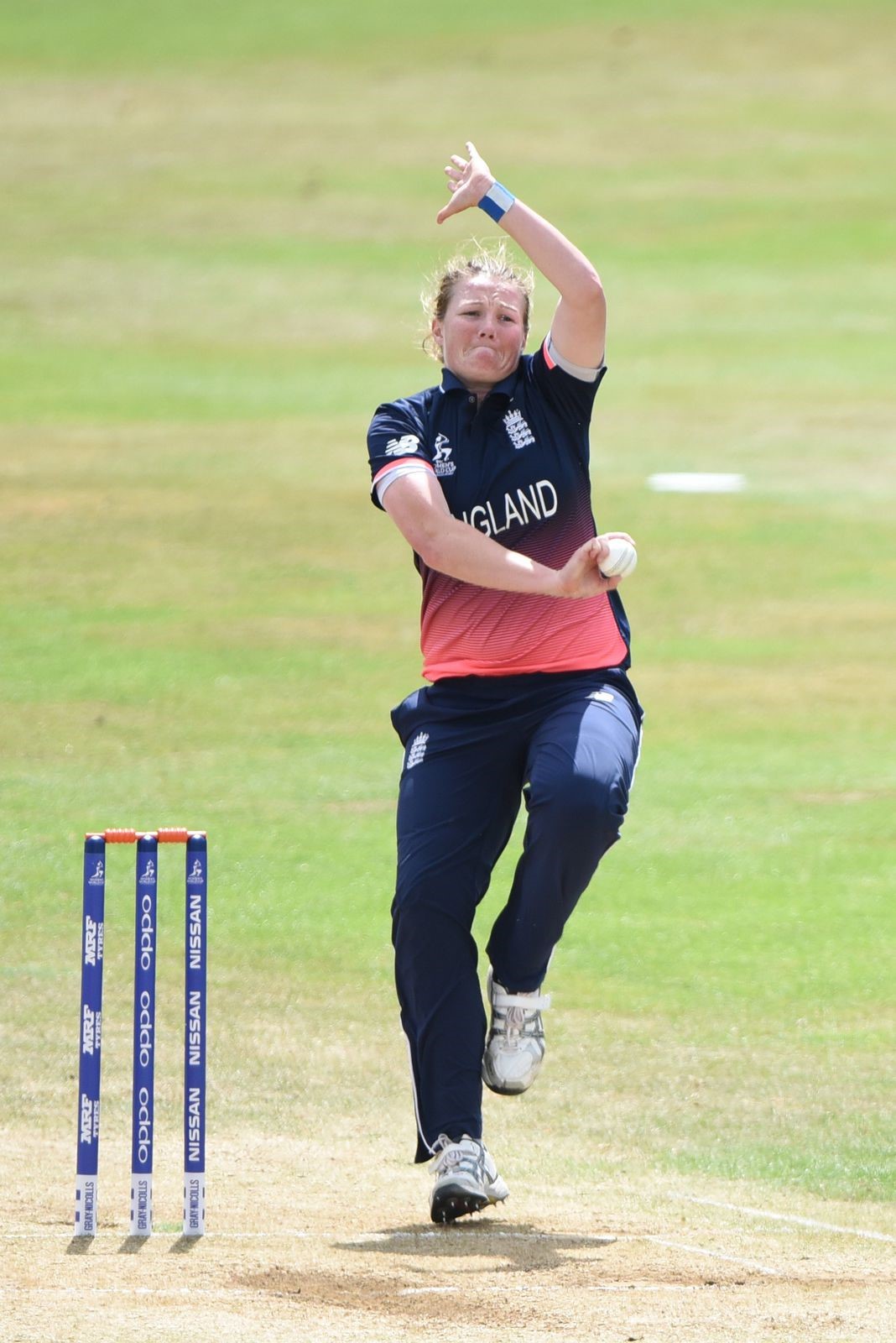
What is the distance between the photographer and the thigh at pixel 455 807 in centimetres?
541

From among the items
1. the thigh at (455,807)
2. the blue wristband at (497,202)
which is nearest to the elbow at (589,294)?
the blue wristband at (497,202)

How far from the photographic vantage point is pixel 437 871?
5398 mm

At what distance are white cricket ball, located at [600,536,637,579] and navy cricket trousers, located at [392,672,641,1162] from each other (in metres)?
0.43

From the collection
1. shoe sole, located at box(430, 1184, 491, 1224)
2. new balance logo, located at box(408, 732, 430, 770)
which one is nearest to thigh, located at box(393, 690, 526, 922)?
new balance logo, located at box(408, 732, 430, 770)

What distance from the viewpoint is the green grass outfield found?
24.1 feet

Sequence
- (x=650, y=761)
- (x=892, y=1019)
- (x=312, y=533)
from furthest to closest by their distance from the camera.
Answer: (x=312, y=533) → (x=650, y=761) → (x=892, y=1019)

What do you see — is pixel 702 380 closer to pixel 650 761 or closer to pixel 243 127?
pixel 650 761

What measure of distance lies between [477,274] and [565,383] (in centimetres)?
37

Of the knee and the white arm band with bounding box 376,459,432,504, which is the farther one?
the white arm band with bounding box 376,459,432,504

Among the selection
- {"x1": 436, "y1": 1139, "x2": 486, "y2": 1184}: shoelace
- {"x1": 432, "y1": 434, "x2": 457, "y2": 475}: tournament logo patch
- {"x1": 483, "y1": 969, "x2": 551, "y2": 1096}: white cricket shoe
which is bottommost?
{"x1": 436, "y1": 1139, "x2": 486, "y2": 1184}: shoelace

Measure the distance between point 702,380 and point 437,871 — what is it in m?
16.6

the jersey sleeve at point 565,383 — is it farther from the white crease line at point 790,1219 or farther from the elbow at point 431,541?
the white crease line at point 790,1219

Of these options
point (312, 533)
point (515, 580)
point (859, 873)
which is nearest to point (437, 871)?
point (515, 580)

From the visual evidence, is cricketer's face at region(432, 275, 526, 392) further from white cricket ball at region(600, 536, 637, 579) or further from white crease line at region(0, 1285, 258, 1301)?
white crease line at region(0, 1285, 258, 1301)
